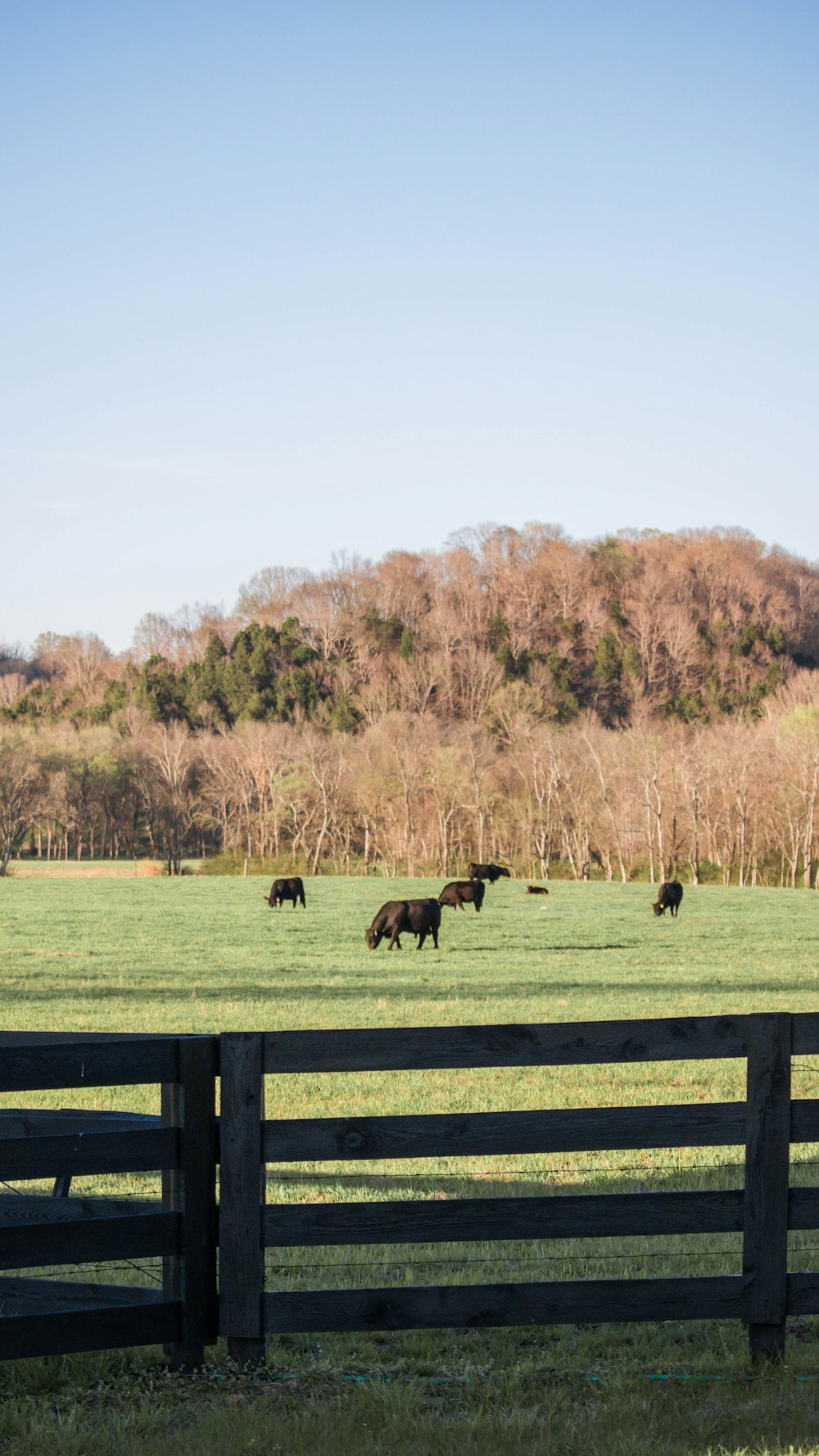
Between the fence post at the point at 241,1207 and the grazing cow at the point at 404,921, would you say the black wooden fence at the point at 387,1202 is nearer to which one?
the fence post at the point at 241,1207

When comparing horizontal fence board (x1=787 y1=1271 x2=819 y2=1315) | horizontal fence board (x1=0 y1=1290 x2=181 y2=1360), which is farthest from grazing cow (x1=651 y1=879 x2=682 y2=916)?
horizontal fence board (x1=0 y1=1290 x2=181 y2=1360)

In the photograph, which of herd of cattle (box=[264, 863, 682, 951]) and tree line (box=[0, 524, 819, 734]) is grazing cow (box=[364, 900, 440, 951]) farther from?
tree line (box=[0, 524, 819, 734])

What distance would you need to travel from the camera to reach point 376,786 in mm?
78062

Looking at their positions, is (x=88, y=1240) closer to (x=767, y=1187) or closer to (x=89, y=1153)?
(x=89, y=1153)

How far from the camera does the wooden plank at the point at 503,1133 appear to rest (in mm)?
4516

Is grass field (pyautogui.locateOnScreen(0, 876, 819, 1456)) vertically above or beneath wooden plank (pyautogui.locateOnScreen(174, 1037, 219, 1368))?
beneath

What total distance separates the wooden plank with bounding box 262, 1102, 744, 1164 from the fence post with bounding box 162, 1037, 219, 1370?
0.23m

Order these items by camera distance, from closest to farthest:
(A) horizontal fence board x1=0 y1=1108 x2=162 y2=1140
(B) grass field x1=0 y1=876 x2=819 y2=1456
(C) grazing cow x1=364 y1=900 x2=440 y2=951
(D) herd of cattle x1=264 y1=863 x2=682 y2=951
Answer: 1. (B) grass field x1=0 y1=876 x2=819 y2=1456
2. (A) horizontal fence board x1=0 y1=1108 x2=162 y2=1140
3. (C) grazing cow x1=364 y1=900 x2=440 y2=951
4. (D) herd of cattle x1=264 y1=863 x2=682 y2=951

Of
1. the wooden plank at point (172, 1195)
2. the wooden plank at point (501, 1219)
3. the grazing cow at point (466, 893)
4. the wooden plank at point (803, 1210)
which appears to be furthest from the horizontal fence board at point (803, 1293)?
the grazing cow at point (466, 893)

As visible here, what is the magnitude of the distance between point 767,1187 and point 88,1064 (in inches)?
96.6

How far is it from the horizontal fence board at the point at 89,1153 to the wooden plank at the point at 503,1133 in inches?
13.8

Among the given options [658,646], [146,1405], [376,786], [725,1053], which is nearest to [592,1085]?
[725,1053]

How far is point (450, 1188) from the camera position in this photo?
8.02m

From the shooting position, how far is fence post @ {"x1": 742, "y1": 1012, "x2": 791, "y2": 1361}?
4.69 metres
